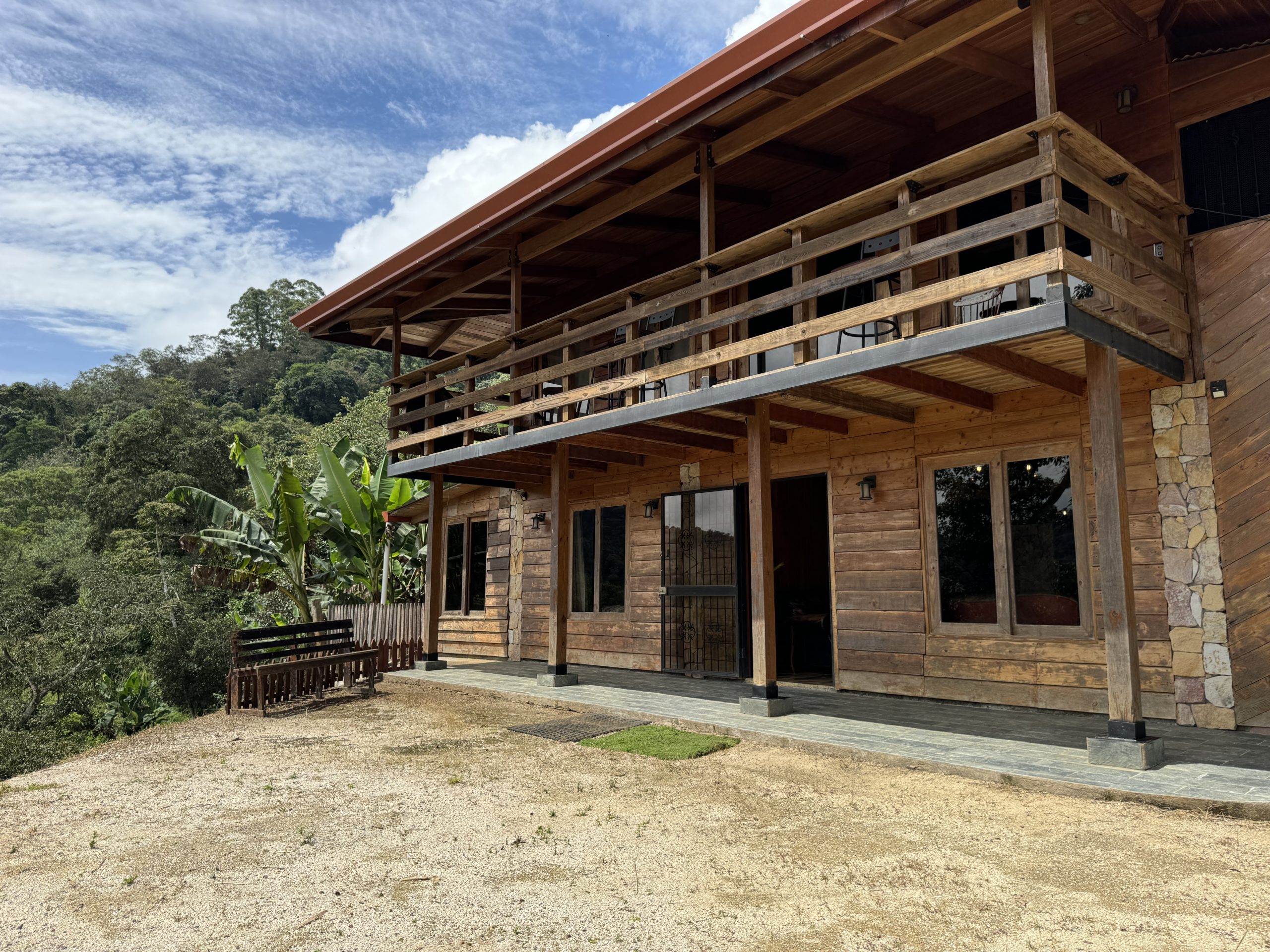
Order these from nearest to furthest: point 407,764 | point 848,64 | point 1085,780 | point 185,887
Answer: point 185,887
point 1085,780
point 407,764
point 848,64

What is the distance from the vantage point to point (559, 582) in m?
10.1

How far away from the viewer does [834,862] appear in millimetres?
4168

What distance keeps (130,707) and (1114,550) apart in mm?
19008

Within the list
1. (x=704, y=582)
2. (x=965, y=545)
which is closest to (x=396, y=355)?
Answer: (x=704, y=582)

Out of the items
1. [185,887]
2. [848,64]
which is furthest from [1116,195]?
[185,887]

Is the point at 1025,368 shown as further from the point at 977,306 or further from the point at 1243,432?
the point at 1243,432

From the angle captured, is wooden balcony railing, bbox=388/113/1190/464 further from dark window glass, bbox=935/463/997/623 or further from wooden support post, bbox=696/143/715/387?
dark window glass, bbox=935/463/997/623

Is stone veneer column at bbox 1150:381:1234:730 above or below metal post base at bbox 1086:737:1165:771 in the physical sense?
above

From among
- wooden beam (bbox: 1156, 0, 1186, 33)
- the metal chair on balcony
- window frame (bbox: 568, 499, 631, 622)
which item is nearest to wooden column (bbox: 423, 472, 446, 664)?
window frame (bbox: 568, 499, 631, 622)

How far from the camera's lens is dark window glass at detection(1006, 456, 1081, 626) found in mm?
7590

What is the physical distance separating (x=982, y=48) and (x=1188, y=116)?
74.8 inches

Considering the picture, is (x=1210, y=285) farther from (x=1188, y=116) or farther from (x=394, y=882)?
(x=394, y=882)

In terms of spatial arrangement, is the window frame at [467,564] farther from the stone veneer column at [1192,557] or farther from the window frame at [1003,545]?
the stone veneer column at [1192,557]

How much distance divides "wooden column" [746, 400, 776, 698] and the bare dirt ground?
110 centimetres
